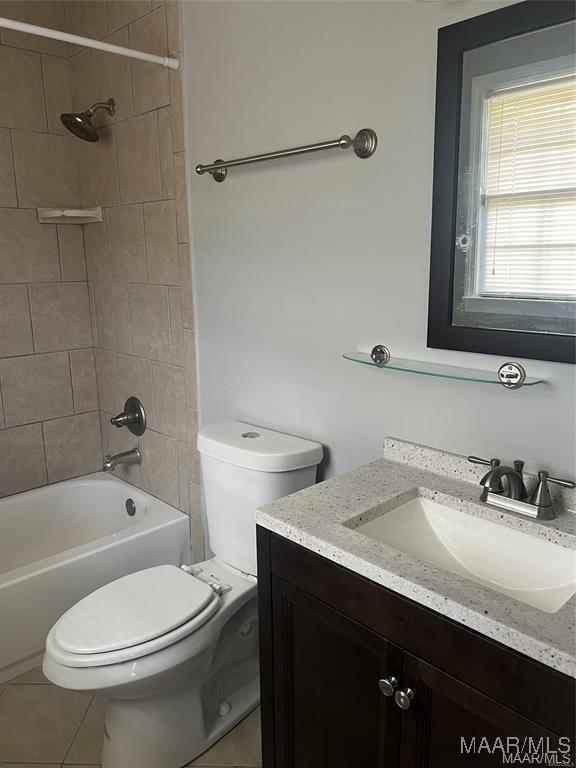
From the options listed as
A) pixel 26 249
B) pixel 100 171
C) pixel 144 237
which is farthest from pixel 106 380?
pixel 100 171

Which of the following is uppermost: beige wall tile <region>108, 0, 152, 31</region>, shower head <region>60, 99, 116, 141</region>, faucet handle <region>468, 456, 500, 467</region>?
beige wall tile <region>108, 0, 152, 31</region>

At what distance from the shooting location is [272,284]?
71.0 inches

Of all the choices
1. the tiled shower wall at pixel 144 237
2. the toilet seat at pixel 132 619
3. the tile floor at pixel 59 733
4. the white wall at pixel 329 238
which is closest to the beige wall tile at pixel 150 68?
the tiled shower wall at pixel 144 237

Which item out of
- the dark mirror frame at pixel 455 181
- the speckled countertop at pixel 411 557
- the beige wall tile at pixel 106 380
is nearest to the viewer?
the speckled countertop at pixel 411 557

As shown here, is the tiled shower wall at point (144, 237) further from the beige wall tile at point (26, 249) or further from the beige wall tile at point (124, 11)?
the beige wall tile at point (26, 249)

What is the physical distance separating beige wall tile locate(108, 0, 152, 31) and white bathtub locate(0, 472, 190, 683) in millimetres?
1813

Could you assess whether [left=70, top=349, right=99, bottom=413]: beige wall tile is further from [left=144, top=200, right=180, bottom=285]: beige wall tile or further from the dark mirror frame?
the dark mirror frame

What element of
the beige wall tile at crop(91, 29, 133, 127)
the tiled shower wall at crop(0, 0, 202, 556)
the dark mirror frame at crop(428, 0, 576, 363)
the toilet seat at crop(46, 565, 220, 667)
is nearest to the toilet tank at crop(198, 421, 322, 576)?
the toilet seat at crop(46, 565, 220, 667)

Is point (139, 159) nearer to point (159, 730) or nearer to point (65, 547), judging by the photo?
point (65, 547)

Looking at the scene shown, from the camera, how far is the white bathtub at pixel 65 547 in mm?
2002

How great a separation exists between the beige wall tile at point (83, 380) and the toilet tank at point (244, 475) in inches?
43.2

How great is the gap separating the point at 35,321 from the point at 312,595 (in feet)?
6.17

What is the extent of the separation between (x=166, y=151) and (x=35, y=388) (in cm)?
118

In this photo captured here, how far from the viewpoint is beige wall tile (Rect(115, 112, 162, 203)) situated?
2.14 metres
